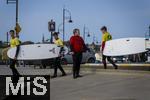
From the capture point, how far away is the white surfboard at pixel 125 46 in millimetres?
22006

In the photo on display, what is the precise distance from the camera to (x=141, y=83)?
48.3 ft

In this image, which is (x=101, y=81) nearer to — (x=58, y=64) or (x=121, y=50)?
(x=58, y=64)

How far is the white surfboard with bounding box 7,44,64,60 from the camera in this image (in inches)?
770

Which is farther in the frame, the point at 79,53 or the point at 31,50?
the point at 31,50

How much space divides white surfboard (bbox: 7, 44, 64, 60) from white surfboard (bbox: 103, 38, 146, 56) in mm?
2519

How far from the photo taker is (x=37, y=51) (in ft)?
71.2

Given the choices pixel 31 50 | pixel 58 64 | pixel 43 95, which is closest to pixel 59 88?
pixel 43 95

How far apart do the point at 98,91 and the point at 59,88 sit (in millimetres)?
1737

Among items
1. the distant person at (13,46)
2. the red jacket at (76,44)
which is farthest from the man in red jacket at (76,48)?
the distant person at (13,46)

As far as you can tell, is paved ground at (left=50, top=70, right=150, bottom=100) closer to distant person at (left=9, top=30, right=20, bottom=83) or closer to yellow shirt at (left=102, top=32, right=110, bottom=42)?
distant person at (left=9, top=30, right=20, bottom=83)

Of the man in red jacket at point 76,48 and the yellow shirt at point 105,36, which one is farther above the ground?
the yellow shirt at point 105,36

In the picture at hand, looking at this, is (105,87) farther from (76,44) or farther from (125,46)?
(125,46)

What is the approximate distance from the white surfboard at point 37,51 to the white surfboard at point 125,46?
8.26ft

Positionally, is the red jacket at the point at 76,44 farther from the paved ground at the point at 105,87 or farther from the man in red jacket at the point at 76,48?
the paved ground at the point at 105,87
